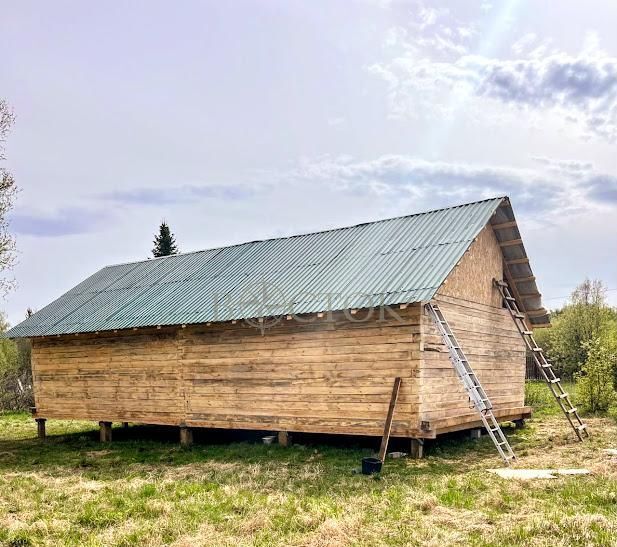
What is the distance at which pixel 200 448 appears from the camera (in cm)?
1655

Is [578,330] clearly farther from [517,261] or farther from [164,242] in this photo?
[164,242]

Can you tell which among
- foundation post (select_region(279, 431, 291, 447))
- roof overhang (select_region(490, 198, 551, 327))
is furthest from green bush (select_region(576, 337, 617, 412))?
foundation post (select_region(279, 431, 291, 447))

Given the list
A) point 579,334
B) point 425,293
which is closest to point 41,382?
point 425,293

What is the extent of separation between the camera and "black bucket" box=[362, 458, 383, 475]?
39.2ft

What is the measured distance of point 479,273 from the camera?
17.0 m

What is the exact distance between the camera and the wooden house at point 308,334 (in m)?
14.1

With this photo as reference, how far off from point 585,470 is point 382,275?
597cm

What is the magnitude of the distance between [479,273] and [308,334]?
5119 millimetres

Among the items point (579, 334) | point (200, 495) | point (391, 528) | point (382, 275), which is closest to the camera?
point (391, 528)

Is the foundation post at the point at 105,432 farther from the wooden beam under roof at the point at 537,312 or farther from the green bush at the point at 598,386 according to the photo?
the green bush at the point at 598,386

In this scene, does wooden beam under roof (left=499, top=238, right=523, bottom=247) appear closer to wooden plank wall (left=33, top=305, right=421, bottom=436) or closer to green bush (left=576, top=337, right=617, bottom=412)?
wooden plank wall (left=33, top=305, right=421, bottom=436)

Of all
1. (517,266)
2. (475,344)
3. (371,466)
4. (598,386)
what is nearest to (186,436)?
(371,466)

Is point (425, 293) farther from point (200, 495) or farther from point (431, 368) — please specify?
point (200, 495)

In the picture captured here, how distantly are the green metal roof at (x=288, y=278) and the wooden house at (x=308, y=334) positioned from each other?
0.20 ft
